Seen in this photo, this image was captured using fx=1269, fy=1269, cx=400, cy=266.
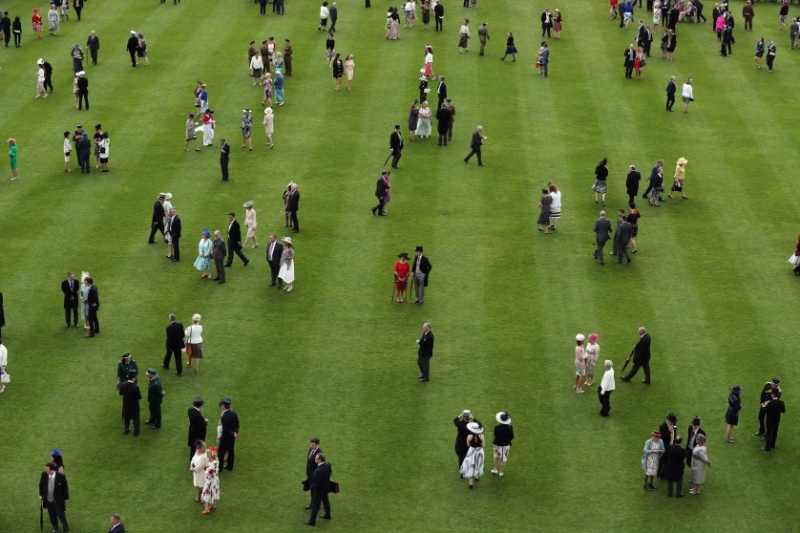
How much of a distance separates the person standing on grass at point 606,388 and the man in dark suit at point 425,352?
186 inches

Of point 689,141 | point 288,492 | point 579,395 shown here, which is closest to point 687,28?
point 689,141

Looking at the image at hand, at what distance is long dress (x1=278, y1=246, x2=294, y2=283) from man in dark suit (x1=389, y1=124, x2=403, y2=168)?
1097 centimetres

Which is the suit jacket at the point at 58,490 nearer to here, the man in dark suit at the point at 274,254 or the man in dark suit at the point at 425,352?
the man in dark suit at the point at 425,352

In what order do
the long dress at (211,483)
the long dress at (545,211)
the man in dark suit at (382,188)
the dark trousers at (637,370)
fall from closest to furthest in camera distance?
the long dress at (211,483) < the dark trousers at (637,370) < the long dress at (545,211) < the man in dark suit at (382,188)

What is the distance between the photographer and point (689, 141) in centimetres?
5484

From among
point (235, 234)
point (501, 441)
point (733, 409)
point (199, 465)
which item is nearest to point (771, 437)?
point (733, 409)

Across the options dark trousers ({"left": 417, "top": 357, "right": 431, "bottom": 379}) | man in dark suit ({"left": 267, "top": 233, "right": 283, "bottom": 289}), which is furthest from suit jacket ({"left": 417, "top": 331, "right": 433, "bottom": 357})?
man in dark suit ({"left": 267, "top": 233, "right": 283, "bottom": 289})

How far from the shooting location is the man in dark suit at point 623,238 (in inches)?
1681

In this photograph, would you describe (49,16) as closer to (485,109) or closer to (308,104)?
(308,104)

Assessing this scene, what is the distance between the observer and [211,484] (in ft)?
95.9

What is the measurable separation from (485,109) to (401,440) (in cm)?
2798

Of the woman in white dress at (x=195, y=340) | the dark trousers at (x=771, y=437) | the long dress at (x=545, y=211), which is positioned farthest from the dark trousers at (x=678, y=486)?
the long dress at (x=545, y=211)

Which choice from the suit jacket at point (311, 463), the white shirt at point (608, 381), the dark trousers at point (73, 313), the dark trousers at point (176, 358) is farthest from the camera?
the dark trousers at point (73, 313)

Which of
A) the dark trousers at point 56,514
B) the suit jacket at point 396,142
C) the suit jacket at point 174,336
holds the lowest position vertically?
the dark trousers at point 56,514
